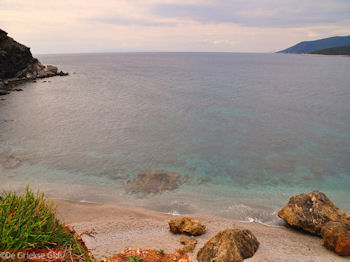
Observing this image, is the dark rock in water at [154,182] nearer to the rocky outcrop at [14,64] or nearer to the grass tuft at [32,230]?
the grass tuft at [32,230]

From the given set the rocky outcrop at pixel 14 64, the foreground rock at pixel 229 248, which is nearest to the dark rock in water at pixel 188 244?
the foreground rock at pixel 229 248

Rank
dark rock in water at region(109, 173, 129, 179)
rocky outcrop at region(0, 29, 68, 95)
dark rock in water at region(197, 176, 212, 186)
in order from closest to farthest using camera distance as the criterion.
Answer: dark rock in water at region(197, 176, 212, 186)
dark rock in water at region(109, 173, 129, 179)
rocky outcrop at region(0, 29, 68, 95)

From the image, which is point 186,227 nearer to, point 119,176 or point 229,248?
point 229,248

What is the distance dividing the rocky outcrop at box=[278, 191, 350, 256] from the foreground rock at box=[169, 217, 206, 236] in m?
5.53

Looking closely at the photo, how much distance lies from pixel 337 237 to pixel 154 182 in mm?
12968

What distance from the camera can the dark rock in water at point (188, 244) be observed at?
34.0 ft

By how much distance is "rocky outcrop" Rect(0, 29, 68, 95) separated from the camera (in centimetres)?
6831

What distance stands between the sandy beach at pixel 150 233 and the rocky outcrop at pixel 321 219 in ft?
1.52

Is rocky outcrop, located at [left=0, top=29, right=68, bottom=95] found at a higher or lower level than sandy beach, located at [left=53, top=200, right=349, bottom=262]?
higher

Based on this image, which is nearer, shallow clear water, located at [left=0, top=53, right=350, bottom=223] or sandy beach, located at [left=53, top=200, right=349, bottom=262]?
sandy beach, located at [left=53, top=200, right=349, bottom=262]

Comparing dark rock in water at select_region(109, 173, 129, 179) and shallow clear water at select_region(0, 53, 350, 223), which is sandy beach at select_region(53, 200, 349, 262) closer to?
shallow clear water at select_region(0, 53, 350, 223)

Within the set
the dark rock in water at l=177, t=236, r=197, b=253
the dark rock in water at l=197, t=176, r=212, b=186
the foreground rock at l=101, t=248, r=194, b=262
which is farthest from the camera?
the dark rock in water at l=197, t=176, r=212, b=186

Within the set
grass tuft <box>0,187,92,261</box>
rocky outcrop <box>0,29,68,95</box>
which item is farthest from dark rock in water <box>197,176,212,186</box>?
rocky outcrop <box>0,29,68,95</box>

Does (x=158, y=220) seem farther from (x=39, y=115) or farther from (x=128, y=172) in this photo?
(x=39, y=115)
